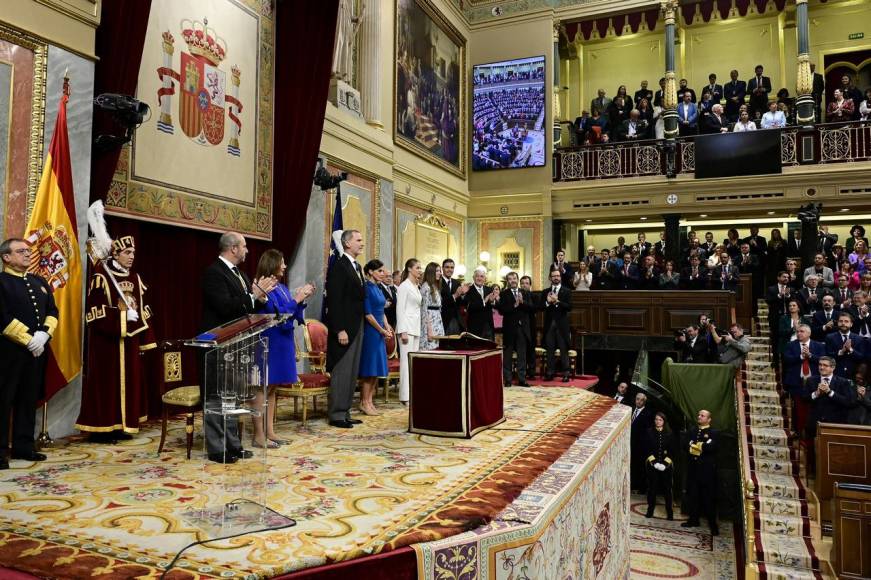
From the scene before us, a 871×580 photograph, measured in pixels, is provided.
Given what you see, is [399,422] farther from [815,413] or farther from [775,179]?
[775,179]

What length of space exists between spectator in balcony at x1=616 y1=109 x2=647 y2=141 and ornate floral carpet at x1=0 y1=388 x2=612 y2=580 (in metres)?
11.2

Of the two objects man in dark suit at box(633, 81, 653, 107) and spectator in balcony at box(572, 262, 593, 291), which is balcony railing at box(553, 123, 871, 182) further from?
spectator in balcony at box(572, 262, 593, 291)

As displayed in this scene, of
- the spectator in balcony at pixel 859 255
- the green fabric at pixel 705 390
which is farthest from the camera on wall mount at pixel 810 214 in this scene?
the green fabric at pixel 705 390

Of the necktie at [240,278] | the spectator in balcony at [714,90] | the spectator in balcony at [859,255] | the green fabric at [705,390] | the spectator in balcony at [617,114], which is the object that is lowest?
the green fabric at [705,390]

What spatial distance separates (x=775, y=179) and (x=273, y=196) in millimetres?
10645

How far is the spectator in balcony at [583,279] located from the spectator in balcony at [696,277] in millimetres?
1663

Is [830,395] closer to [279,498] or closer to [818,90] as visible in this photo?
[279,498]

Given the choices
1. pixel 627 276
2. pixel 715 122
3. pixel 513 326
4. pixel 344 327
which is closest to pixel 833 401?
pixel 513 326

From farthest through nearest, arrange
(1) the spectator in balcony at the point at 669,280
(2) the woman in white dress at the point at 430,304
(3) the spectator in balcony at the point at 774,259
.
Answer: (3) the spectator in balcony at the point at 774,259
(1) the spectator in balcony at the point at 669,280
(2) the woman in white dress at the point at 430,304

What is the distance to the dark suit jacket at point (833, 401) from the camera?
25.0 feet

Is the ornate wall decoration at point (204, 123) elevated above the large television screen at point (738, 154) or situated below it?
below

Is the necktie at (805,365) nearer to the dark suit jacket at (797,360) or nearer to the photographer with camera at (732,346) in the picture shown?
the dark suit jacket at (797,360)

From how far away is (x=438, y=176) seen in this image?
12.9 m


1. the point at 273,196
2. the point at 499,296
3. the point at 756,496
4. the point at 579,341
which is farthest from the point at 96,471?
the point at 579,341
